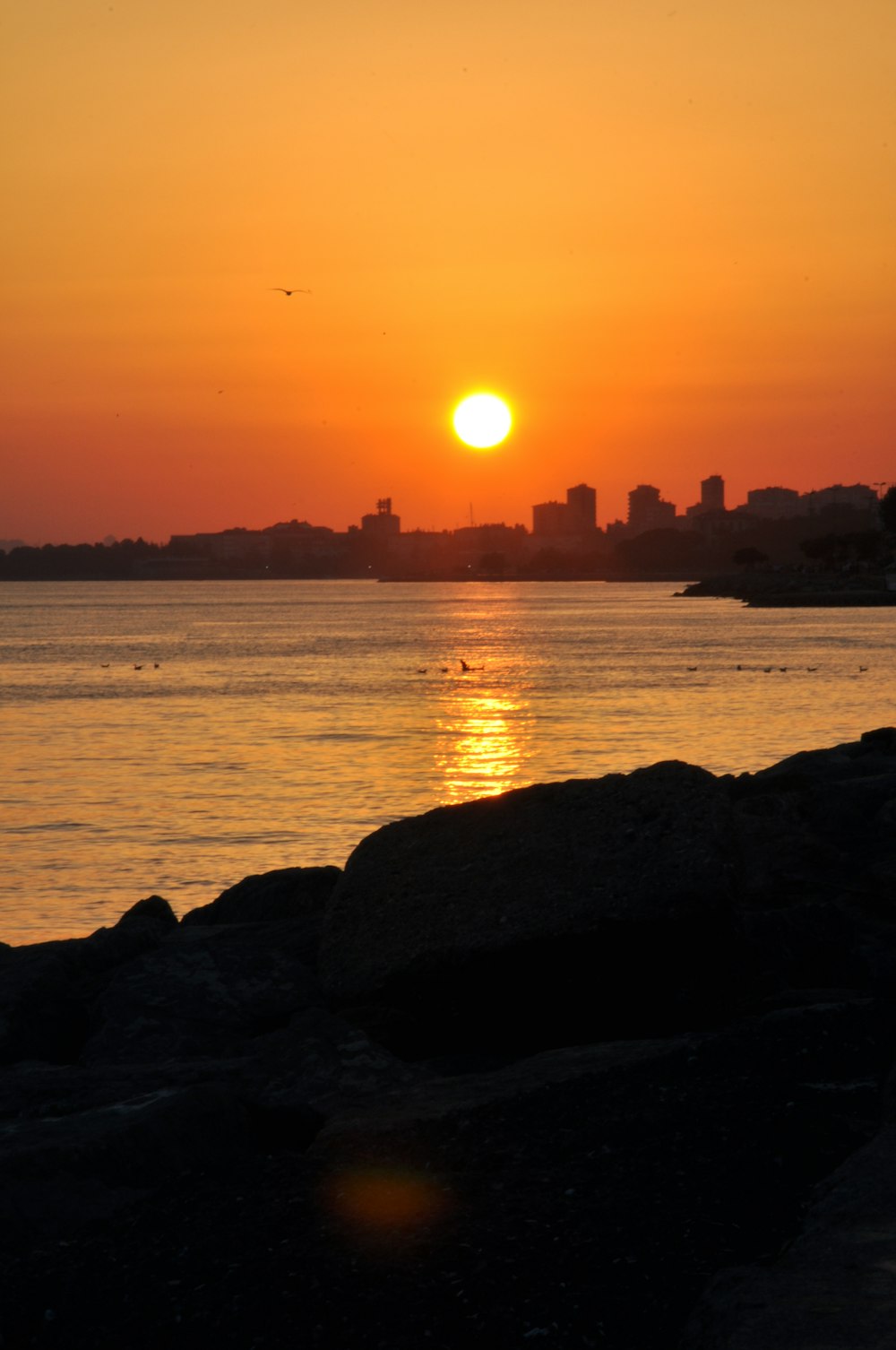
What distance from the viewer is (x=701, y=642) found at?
8394 cm

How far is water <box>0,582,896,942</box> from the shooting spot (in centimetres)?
1984

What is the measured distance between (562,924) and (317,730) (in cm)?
3166

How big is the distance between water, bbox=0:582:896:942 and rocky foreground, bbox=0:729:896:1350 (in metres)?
7.87

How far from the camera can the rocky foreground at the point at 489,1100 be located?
4488mm

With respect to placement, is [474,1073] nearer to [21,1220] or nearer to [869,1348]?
[21,1220]

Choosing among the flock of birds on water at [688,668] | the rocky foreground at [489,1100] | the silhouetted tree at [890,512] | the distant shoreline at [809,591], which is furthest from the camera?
the distant shoreline at [809,591]

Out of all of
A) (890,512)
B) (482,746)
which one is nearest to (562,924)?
(482,746)

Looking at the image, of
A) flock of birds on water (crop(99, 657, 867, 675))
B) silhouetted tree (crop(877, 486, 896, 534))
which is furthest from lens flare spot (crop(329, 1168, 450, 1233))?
silhouetted tree (crop(877, 486, 896, 534))

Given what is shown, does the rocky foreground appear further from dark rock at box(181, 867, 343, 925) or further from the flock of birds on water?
the flock of birds on water

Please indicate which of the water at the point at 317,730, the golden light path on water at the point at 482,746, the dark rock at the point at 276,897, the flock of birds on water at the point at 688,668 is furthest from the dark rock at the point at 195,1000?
the flock of birds on water at the point at 688,668

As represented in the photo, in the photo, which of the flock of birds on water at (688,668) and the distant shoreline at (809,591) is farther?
the distant shoreline at (809,591)

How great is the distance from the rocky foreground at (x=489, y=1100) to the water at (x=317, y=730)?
7.87 meters

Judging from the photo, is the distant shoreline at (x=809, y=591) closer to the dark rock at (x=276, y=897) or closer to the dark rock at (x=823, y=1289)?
the dark rock at (x=276, y=897)

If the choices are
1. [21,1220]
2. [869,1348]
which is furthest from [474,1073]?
[869,1348]
